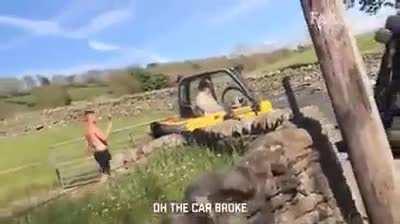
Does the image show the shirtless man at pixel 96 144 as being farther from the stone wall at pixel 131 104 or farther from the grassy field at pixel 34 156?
the stone wall at pixel 131 104

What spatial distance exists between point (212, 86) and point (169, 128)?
1.55 meters

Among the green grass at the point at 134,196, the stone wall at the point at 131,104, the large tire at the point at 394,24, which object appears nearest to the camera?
the green grass at the point at 134,196

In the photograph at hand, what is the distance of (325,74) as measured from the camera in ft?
25.0

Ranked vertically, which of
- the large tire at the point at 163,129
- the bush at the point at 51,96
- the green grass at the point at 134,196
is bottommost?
the large tire at the point at 163,129

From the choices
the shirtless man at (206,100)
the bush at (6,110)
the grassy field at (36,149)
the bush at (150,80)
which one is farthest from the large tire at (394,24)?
the bush at (150,80)

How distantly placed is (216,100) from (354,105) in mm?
9370

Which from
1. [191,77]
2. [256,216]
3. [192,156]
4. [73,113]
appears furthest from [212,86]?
[73,113]

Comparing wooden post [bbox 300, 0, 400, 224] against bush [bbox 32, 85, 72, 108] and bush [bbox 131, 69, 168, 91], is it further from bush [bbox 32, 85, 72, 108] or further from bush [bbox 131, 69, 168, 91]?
bush [bbox 131, 69, 168, 91]

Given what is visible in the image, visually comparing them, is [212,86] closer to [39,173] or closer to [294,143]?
[39,173]

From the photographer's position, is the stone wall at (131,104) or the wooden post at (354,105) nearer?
the wooden post at (354,105)

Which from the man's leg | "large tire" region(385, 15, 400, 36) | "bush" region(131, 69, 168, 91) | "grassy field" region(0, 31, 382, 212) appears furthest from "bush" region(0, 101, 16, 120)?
"large tire" region(385, 15, 400, 36)

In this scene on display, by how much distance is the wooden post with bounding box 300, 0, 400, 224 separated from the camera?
7.48 meters

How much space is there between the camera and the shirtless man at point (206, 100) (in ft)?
54.0

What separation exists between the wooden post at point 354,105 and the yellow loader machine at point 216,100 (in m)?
7.91
